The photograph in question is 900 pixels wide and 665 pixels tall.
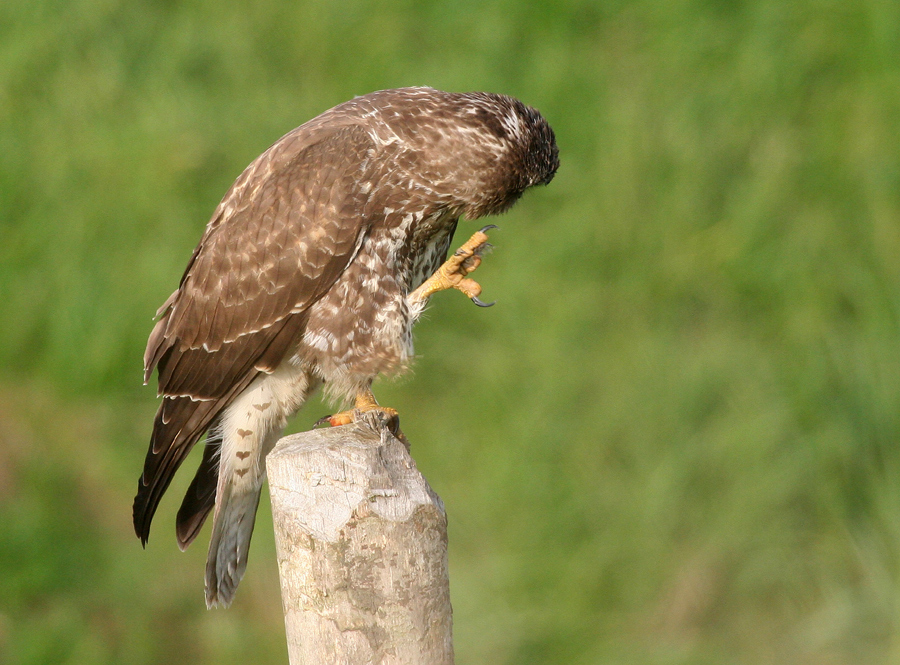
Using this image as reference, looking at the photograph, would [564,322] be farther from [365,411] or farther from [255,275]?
[365,411]

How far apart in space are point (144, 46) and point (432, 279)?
15.2 ft

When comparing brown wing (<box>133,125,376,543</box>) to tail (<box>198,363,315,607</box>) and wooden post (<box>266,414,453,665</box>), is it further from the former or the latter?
wooden post (<box>266,414,453,665</box>)

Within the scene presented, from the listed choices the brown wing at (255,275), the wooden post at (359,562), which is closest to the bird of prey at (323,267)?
the brown wing at (255,275)

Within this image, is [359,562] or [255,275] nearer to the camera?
[359,562]

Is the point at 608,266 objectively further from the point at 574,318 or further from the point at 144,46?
the point at 144,46

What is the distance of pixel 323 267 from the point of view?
147 inches

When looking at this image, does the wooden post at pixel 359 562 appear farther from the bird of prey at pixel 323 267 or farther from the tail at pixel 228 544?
the tail at pixel 228 544

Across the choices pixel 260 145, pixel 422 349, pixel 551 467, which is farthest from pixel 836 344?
pixel 260 145

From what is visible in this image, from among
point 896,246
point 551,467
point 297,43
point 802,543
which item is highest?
point 297,43

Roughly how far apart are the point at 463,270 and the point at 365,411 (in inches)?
20.9

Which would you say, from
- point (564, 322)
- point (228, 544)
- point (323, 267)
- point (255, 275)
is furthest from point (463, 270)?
point (564, 322)

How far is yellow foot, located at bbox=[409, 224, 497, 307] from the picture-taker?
3.57 m

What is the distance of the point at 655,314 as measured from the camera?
6.83 m

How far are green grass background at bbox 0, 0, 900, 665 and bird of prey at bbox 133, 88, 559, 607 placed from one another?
2.39m
